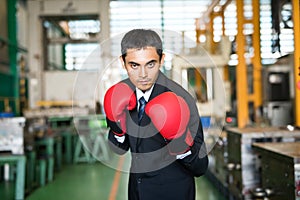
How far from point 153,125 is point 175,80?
301 millimetres

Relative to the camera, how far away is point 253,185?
3078 millimetres

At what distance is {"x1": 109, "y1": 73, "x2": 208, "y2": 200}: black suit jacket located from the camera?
4.91 feet

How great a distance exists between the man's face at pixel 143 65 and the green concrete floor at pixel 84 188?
123 inches

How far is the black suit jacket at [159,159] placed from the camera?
1497 mm

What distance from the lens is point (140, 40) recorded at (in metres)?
1.38

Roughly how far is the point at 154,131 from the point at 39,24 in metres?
8.31

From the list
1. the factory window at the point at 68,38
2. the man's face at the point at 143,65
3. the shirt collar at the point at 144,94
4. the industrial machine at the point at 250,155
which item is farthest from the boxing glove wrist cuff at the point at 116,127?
the factory window at the point at 68,38

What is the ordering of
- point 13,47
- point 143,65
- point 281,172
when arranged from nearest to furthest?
point 143,65 → point 281,172 → point 13,47

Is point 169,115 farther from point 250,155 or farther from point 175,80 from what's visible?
point 250,155

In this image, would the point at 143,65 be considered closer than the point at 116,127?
Yes

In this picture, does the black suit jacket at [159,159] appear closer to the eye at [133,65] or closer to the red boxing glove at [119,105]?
the red boxing glove at [119,105]

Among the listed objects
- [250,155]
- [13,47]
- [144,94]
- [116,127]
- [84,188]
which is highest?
[13,47]

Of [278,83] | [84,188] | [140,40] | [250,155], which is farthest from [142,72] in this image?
[278,83]

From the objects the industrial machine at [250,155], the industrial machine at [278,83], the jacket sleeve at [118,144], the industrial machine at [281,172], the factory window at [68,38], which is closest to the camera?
the jacket sleeve at [118,144]
